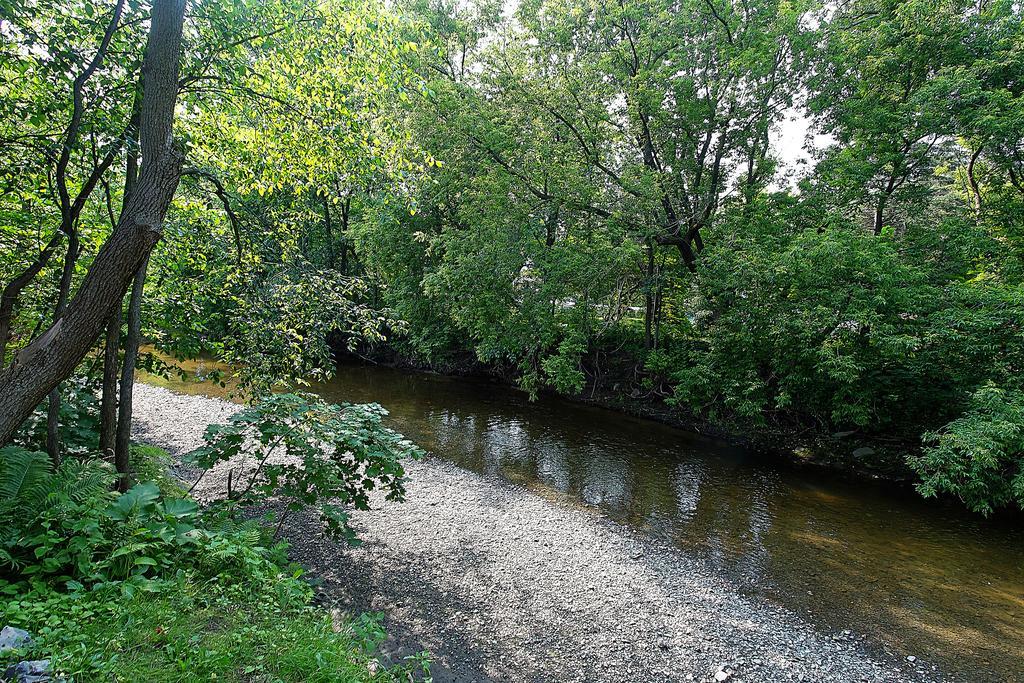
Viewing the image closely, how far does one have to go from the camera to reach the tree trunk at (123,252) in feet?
10.9

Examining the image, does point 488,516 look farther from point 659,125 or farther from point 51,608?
point 659,125

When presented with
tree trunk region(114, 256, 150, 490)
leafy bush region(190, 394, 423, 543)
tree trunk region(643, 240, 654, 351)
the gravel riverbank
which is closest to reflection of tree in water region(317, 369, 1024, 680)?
the gravel riverbank

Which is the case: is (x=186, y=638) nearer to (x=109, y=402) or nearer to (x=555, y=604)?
(x=109, y=402)

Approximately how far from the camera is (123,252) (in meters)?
3.46

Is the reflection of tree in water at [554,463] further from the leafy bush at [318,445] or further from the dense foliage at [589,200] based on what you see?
the leafy bush at [318,445]

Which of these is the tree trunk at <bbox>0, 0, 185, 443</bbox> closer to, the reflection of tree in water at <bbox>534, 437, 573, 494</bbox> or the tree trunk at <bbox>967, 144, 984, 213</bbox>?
the reflection of tree in water at <bbox>534, 437, 573, 494</bbox>

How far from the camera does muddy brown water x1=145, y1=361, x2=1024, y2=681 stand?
6.14 m

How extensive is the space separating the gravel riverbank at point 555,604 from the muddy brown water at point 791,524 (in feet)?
2.01

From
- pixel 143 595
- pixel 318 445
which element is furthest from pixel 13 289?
pixel 143 595

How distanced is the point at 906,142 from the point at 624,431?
9749 millimetres

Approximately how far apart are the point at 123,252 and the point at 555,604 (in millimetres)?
5578

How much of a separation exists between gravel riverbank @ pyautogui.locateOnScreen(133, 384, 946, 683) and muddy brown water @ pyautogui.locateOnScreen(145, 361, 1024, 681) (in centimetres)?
61

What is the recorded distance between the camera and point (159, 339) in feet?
22.5

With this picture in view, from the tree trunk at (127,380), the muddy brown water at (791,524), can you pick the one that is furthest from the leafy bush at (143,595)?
the muddy brown water at (791,524)
